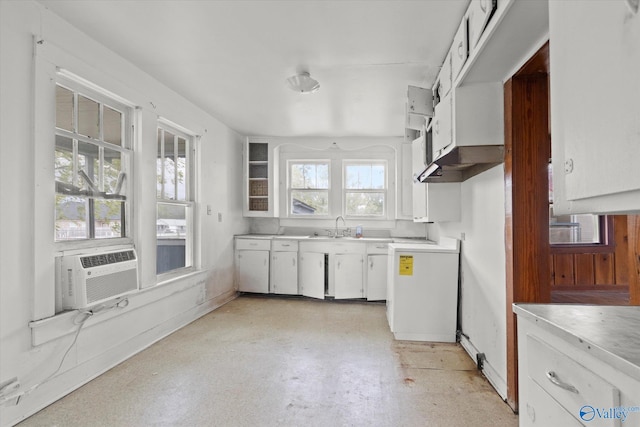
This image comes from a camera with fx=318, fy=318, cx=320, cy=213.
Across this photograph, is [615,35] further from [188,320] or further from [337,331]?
[188,320]

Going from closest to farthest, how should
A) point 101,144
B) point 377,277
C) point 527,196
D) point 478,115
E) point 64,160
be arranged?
point 527,196
point 478,115
point 64,160
point 101,144
point 377,277

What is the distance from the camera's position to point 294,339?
10.3ft

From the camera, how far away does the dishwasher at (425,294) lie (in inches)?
123

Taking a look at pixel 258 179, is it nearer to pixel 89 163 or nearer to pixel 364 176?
pixel 364 176

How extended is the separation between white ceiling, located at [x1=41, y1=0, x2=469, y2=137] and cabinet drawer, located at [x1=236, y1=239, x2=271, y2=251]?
2.05 metres

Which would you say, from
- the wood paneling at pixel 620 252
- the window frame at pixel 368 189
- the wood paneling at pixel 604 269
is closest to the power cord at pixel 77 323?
the window frame at pixel 368 189

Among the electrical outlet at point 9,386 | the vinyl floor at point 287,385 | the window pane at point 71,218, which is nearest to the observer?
the electrical outlet at point 9,386

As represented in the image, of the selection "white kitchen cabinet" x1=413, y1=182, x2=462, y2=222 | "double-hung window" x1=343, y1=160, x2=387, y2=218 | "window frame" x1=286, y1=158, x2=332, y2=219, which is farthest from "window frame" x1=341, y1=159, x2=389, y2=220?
"white kitchen cabinet" x1=413, y1=182, x2=462, y2=222

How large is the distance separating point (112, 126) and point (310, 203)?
316cm

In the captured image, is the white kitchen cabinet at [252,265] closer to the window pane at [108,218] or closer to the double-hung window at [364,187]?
the double-hung window at [364,187]

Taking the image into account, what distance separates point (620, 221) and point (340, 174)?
11.4 feet

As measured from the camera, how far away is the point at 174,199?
138 inches

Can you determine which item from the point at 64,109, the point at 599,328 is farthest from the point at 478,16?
the point at 64,109

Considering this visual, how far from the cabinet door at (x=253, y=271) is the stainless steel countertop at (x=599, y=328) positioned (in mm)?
3992
